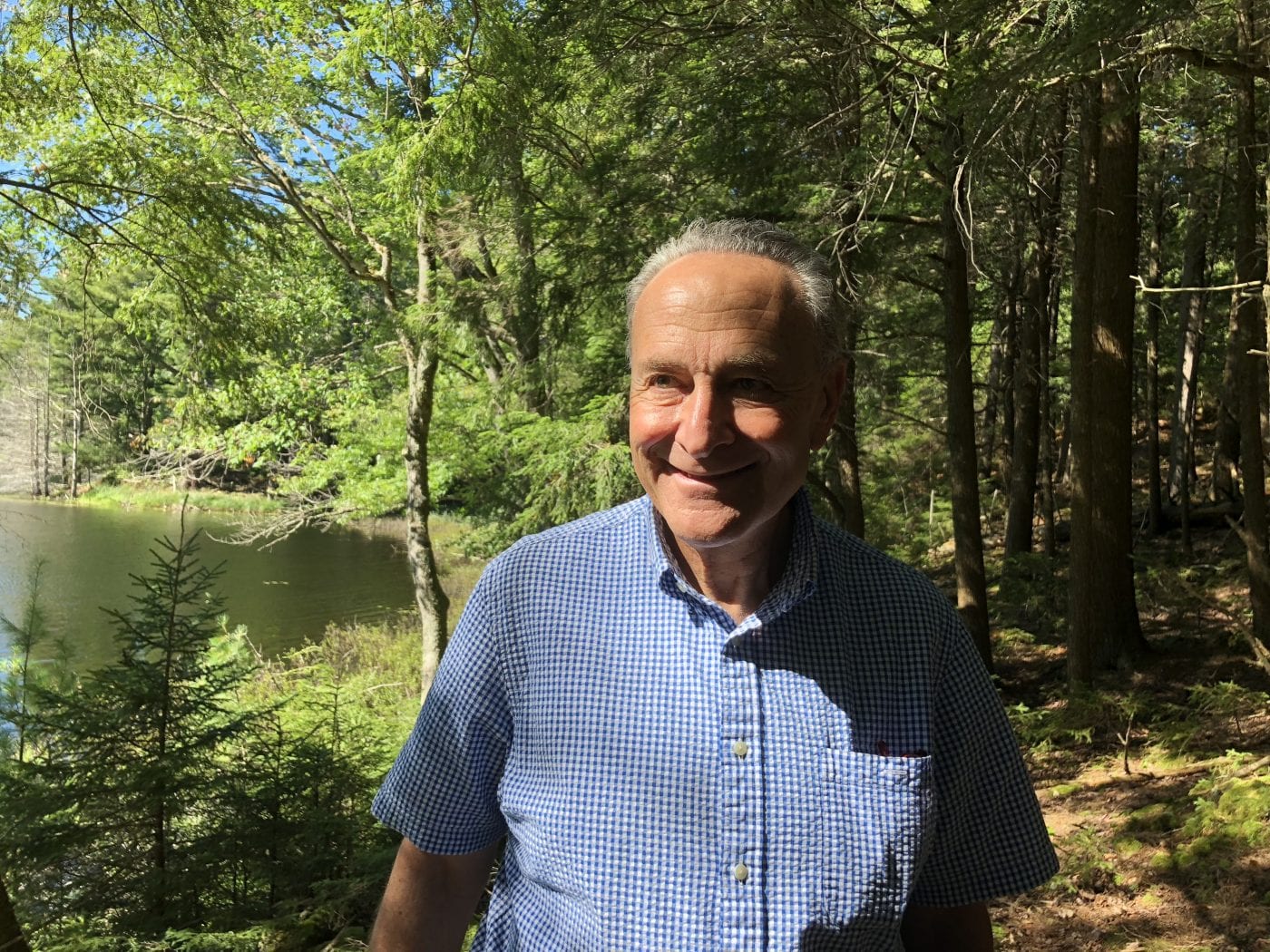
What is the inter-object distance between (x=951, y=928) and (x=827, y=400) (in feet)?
2.58

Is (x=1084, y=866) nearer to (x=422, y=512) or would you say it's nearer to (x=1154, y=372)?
(x=1154, y=372)

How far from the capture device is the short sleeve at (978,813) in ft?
4.02

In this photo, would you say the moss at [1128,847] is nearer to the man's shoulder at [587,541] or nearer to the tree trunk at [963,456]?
the tree trunk at [963,456]

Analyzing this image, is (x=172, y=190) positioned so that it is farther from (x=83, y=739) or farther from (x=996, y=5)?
(x=996, y=5)

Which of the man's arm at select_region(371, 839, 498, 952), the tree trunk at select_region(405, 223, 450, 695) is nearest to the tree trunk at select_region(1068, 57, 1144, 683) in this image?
the man's arm at select_region(371, 839, 498, 952)

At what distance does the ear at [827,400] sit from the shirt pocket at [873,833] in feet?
1.41

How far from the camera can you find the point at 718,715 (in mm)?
1168

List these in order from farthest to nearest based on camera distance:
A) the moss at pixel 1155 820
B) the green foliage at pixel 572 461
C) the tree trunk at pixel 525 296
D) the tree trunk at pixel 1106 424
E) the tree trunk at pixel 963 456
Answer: the tree trunk at pixel 963 456 → the tree trunk at pixel 525 296 → the green foliage at pixel 572 461 → the tree trunk at pixel 1106 424 → the moss at pixel 1155 820

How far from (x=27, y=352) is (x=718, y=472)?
21.7 feet

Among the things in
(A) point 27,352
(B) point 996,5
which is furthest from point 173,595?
(B) point 996,5

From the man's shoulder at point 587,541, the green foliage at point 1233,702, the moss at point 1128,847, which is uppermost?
the man's shoulder at point 587,541

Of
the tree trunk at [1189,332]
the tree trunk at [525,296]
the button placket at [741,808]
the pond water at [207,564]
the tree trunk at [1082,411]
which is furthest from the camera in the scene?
the pond water at [207,564]

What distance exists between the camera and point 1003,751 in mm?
1245

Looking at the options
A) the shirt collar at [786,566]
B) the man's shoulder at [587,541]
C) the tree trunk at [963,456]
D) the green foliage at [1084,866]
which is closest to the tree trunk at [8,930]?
the man's shoulder at [587,541]
